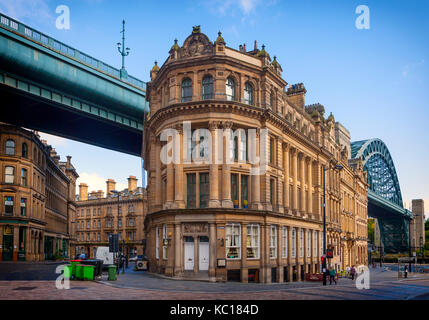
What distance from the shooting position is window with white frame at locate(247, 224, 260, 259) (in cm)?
4056

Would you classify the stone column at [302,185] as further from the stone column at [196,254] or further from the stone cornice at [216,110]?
the stone column at [196,254]

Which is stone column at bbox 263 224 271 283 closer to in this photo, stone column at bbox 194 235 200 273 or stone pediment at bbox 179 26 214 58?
stone column at bbox 194 235 200 273

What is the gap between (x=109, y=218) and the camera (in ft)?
414

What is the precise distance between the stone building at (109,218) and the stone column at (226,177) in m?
75.1

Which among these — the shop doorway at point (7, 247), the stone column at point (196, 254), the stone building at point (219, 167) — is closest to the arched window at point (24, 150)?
the shop doorway at point (7, 247)

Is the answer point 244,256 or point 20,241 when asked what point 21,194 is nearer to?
point 20,241

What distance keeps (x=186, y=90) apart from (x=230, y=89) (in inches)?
156

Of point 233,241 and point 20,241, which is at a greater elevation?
point 233,241

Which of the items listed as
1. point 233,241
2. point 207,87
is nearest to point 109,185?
point 207,87

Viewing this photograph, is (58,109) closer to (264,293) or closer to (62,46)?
(62,46)

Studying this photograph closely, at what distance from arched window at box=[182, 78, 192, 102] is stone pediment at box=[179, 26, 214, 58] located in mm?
2204

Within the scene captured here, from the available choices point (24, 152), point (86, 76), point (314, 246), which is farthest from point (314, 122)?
point (24, 152)

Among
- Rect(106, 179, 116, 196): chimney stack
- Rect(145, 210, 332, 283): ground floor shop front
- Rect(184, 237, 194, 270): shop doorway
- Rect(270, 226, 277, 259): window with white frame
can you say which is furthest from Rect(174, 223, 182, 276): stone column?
Rect(106, 179, 116, 196): chimney stack
